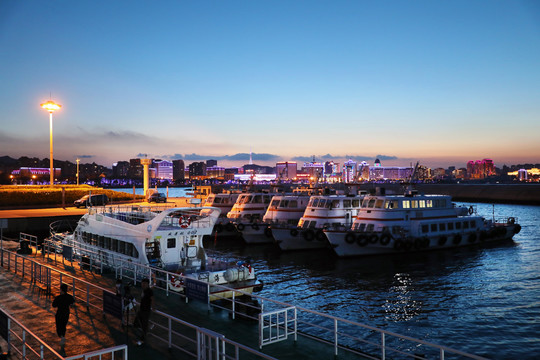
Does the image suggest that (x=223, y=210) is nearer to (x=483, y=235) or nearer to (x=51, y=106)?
(x=51, y=106)

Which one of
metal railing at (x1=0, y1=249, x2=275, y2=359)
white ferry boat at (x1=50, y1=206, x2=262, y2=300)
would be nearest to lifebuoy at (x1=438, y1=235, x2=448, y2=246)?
white ferry boat at (x1=50, y1=206, x2=262, y2=300)

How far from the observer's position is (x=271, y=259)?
3775cm

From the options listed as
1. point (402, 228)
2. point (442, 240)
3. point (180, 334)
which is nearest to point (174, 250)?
point (180, 334)

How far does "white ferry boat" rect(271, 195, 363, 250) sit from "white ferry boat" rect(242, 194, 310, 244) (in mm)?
3936

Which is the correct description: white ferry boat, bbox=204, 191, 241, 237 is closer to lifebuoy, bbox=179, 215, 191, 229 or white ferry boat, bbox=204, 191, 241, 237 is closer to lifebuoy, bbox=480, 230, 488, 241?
lifebuoy, bbox=179, 215, 191, 229

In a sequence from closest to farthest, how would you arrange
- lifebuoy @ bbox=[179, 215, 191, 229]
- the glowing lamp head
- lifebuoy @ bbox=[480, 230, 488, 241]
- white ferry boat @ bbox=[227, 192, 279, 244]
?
lifebuoy @ bbox=[179, 215, 191, 229] → lifebuoy @ bbox=[480, 230, 488, 241] → white ferry boat @ bbox=[227, 192, 279, 244] → the glowing lamp head

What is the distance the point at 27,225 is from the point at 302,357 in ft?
157

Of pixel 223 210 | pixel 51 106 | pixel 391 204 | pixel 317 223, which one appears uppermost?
pixel 51 106

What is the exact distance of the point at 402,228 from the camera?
38.0 m

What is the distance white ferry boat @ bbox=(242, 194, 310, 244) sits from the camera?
45.7 metres

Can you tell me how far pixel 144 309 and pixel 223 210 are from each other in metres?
46.0

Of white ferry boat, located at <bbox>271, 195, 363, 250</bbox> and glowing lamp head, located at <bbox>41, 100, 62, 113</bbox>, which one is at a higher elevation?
glowing lamp head, located at <bbox>41, 100, 62, 113</bbox>

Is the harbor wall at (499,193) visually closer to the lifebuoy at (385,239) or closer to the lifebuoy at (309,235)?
the lifebuoy at (309,235)

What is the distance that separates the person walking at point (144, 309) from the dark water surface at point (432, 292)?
41.5 ft
